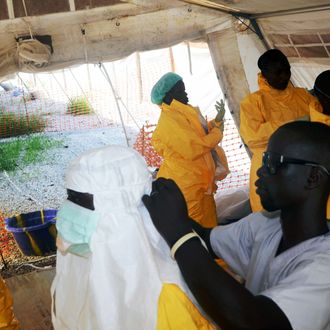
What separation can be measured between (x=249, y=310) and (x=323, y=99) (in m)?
1.82

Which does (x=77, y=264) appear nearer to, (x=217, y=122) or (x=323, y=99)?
(x=323, y=99)

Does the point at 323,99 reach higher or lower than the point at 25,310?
higher

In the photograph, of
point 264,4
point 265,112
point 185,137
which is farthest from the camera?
point 185,137

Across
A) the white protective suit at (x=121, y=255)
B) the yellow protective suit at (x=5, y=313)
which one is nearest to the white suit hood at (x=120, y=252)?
the white protective suit at (x=121, y=255)

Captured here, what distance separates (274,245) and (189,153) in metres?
1.95

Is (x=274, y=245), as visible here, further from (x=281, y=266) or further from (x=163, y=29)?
(x=163, y=29)

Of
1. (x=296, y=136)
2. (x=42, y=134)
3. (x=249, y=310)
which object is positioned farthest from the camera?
(x=42, y=134)

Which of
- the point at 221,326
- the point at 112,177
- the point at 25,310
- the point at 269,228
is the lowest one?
the point at 25,310

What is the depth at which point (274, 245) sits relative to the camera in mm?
1405

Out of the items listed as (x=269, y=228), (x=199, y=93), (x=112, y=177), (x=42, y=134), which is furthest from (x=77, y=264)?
(x=42, y=134)

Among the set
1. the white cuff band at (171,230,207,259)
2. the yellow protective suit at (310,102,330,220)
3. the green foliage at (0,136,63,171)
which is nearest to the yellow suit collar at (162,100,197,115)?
the yellow protective suit at (310,102,330,220)

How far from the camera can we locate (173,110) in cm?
344

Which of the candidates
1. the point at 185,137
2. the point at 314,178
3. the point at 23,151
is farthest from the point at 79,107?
the point at 314,178

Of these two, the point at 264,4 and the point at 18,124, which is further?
the point at 18,124
